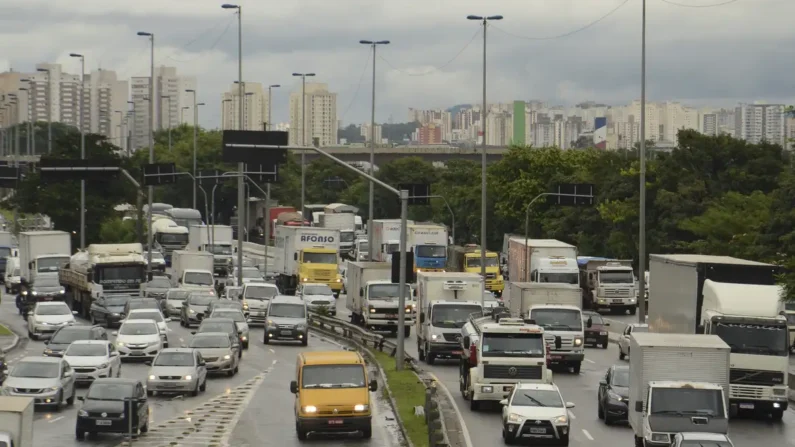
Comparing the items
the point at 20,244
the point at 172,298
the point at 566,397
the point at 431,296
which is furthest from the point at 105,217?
the point at 566,397

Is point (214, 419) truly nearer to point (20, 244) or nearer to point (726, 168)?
point (20, 244)

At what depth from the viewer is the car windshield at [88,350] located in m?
41.9

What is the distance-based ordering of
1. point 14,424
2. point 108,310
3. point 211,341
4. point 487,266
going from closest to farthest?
point 14,424 < point 211,341 < point 108,310 < point 487,266

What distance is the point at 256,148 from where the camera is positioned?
126ft

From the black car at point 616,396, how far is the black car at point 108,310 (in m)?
31.3

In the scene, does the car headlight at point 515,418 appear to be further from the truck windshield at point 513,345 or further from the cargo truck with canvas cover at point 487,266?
the cargo truck with canvas cover at point 487,266

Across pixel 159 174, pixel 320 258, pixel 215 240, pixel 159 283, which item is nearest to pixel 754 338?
pixel 159 174

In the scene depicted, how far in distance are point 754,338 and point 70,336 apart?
22.3 meters

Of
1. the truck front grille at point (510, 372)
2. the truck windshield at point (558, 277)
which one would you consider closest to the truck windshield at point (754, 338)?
the truck front grille at point (510, 372)

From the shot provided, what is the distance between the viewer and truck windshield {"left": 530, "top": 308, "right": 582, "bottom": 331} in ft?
148

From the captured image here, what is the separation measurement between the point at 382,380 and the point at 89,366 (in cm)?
832

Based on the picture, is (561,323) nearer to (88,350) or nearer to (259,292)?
(88,350)

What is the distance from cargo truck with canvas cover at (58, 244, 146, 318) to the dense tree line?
22.2 m

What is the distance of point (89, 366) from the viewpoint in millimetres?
41312
